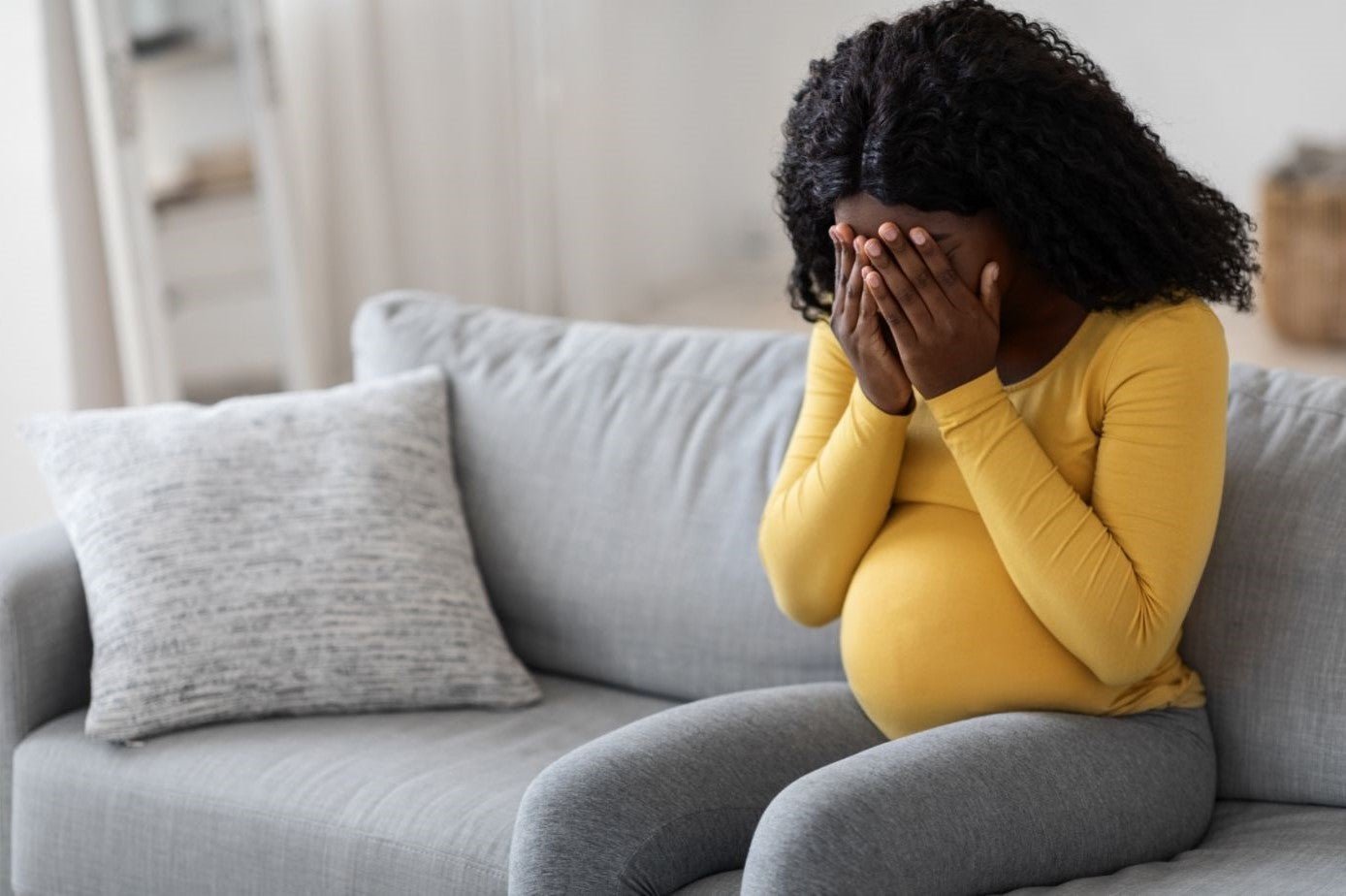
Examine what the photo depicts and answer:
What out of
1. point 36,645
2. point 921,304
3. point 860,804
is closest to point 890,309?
point 921,304

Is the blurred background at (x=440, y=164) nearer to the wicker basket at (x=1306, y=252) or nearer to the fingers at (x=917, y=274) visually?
the wicker basket at (x=1306, y=252)

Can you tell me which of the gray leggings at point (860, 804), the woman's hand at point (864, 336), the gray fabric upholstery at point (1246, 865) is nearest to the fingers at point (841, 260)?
the woman's hand at point (864, 336)

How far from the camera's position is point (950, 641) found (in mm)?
1354

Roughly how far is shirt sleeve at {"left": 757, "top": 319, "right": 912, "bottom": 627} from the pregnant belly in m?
0.04

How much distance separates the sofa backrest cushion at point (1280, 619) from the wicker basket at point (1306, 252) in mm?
2927

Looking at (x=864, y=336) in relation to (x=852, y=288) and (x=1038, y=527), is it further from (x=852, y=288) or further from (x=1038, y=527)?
(x=1038, y=527)

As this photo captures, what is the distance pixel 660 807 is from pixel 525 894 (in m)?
0.13

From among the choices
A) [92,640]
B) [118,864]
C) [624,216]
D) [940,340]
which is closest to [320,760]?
[118,864]

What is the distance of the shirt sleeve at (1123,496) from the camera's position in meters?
1.30

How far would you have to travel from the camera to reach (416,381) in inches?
77.5

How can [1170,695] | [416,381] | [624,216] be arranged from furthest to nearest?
1. [624,216]
2. [416,381]
3. [1170,695]

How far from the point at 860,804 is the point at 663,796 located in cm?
20

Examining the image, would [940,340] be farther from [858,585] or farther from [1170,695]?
[1170,695]

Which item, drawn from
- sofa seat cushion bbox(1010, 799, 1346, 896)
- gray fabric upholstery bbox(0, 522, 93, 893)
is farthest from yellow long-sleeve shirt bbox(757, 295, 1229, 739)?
gray fabric upholstery bbox(0, 522, 93, 893)
